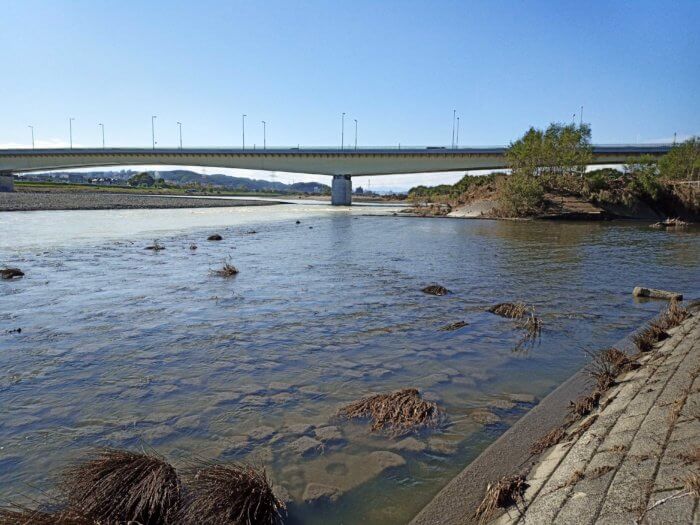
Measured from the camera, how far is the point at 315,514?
5.49 meters

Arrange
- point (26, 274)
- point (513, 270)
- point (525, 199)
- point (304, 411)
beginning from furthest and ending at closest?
point (525, 199) → point (513, 270) → point (26, 274) → point (304, 411)

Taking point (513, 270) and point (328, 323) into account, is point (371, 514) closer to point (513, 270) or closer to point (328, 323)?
point (328, 323)

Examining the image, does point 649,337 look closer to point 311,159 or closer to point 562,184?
point 562,184

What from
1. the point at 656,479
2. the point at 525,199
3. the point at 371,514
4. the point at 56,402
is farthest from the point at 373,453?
the point at 525,199

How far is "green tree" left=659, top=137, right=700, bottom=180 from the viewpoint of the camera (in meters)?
89.5

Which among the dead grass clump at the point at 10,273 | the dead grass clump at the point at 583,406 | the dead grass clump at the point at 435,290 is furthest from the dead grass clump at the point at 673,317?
the dead grass clump at the point at 10,273

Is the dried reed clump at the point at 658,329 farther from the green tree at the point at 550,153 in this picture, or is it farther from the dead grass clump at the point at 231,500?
the green tree at the point at 550,153

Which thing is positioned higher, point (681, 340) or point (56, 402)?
point (681, 340)

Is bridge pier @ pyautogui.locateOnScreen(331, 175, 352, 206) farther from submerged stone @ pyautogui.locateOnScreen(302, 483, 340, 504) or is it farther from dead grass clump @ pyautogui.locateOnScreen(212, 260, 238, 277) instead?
submerged stone @ pyautogui.locateOnScreen(302, 483, 340, 504)

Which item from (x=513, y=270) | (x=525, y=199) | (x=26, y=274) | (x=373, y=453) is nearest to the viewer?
(x=373, y=453)

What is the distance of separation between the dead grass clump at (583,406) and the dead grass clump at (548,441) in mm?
641

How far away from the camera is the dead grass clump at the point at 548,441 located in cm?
662

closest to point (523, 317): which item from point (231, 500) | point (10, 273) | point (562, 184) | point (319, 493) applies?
point (319, 493)

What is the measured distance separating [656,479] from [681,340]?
648cm
